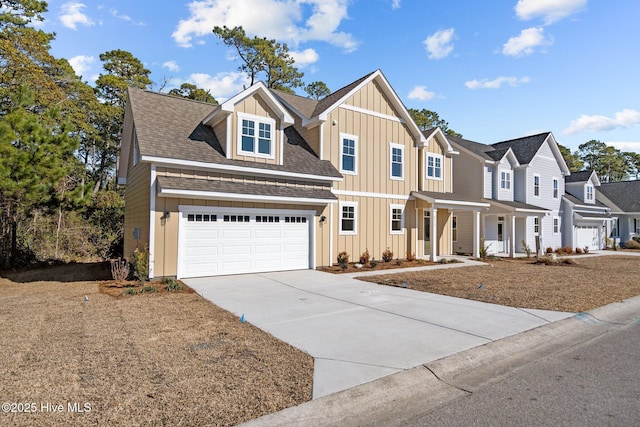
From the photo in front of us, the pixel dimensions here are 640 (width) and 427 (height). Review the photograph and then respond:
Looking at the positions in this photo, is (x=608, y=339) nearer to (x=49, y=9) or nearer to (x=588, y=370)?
(x=588, y=370)

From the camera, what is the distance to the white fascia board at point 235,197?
10.7 meters

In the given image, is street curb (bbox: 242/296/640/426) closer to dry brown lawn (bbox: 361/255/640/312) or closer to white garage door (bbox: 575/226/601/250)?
dry brown lawn (bbox: 361/255/640/312)

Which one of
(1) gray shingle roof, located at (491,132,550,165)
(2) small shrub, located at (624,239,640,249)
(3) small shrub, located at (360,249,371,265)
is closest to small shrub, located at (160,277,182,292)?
(3) small shrub, located at (360,249,371,265)

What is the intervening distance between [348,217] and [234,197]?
5.83 m

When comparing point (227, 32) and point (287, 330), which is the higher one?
point (227, 32)

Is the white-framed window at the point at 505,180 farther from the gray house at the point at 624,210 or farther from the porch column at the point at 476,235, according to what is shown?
the gray house at the point at 624,210

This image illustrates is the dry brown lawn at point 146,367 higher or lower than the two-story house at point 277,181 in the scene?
lower

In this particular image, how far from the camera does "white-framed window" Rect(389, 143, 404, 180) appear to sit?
1758 cm

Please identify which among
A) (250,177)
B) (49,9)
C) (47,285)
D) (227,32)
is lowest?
(47,285)

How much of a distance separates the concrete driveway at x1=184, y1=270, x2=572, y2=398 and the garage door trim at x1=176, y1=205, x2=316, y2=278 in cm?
100

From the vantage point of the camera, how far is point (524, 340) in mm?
5770

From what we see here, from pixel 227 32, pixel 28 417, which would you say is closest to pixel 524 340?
pixel 28 417

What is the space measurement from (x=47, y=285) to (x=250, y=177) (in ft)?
23.1

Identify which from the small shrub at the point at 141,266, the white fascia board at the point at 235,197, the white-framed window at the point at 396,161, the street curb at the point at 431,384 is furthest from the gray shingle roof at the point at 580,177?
the small shrub at the point at 141,266
